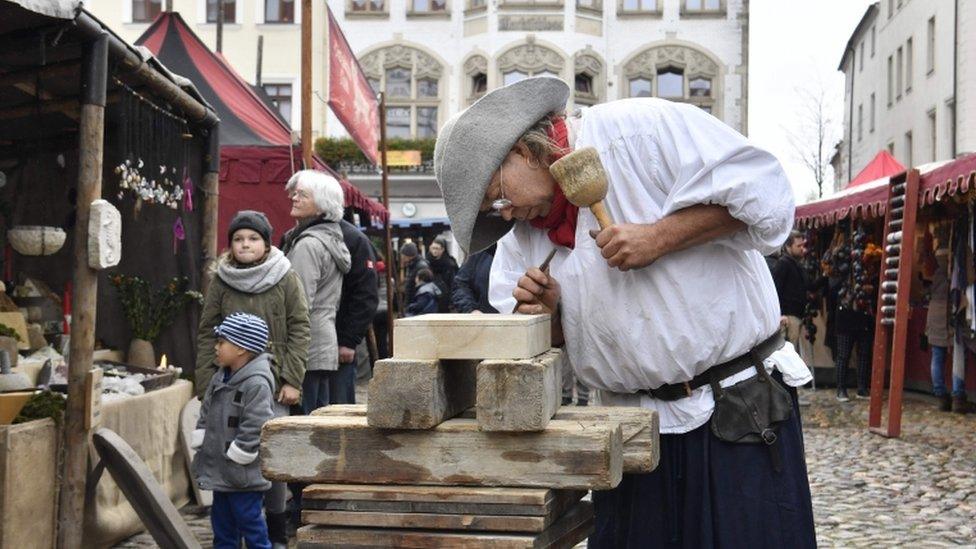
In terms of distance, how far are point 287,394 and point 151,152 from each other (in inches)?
77.7

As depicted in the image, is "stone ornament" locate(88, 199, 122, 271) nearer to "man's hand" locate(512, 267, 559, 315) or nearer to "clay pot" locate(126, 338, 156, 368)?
"clay pot" locate(126, 338, 156, 368)

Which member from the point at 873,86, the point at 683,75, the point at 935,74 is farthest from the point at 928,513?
the point at 873,86

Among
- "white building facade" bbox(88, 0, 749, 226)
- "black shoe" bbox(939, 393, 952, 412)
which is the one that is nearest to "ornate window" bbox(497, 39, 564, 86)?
"white building facade" bbox(88, 0, 749, 226)

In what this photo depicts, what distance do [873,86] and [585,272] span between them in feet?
147

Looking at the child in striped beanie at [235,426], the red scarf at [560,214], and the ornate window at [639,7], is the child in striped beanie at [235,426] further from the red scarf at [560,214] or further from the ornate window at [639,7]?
the ornate window at [639,7]

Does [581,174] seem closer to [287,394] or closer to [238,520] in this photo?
[238,520]

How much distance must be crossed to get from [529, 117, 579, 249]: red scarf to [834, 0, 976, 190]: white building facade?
99.7 feet

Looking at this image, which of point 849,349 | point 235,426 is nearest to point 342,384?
point 235,426

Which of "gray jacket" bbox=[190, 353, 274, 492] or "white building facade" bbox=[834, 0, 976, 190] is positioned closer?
"gray jacket" bbox=[190, 353, 274, 492]

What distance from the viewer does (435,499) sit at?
225cm

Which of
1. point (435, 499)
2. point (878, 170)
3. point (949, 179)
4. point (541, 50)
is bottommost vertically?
point (435, 499)

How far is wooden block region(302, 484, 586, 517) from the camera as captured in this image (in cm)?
221

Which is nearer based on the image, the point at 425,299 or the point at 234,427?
the point at 234,427

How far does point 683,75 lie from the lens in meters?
40.9
